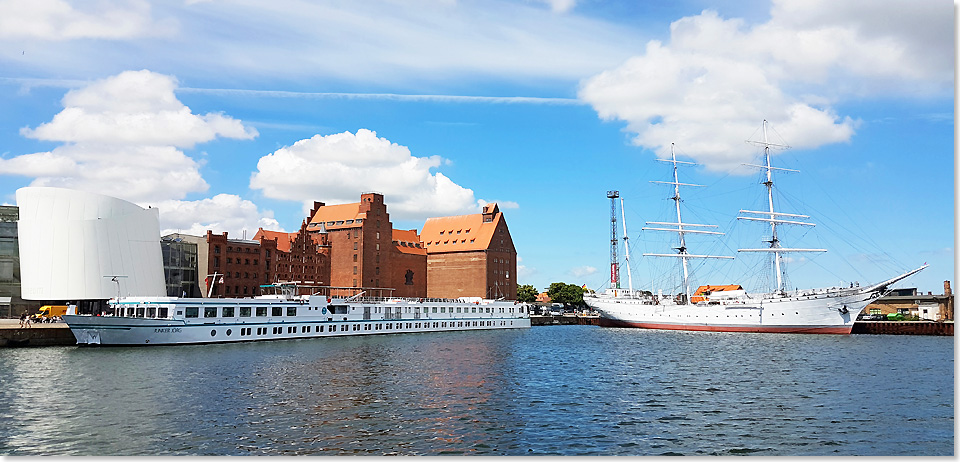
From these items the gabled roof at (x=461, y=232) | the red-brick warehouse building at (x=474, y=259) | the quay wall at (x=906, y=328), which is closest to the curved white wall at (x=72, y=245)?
the red-brick warehouse building at (x=474, y=259)

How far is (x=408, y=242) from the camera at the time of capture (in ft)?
505

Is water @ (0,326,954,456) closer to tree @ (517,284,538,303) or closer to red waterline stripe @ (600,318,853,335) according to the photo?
red waterline stripe @ (600,318,853,335)

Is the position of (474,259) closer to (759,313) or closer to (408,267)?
(408,267)

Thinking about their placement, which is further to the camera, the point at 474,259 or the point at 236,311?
the point at 474,259

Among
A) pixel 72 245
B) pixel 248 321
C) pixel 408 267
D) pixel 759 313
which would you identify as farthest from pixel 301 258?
pixel 759 313

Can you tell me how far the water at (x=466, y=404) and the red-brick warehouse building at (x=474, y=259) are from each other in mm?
89274

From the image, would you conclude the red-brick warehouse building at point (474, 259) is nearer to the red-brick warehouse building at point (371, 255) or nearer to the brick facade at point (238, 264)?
the red-brick warehouse building at point (371, 255)

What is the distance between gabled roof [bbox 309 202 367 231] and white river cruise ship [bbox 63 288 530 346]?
135 ft

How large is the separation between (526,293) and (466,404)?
5818 inches

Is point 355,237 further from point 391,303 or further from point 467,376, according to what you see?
point 467,376

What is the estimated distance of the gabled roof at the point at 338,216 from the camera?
13775 centimetres

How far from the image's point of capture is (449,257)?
504ft

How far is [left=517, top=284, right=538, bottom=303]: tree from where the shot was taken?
178m

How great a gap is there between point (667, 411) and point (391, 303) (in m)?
64.8
